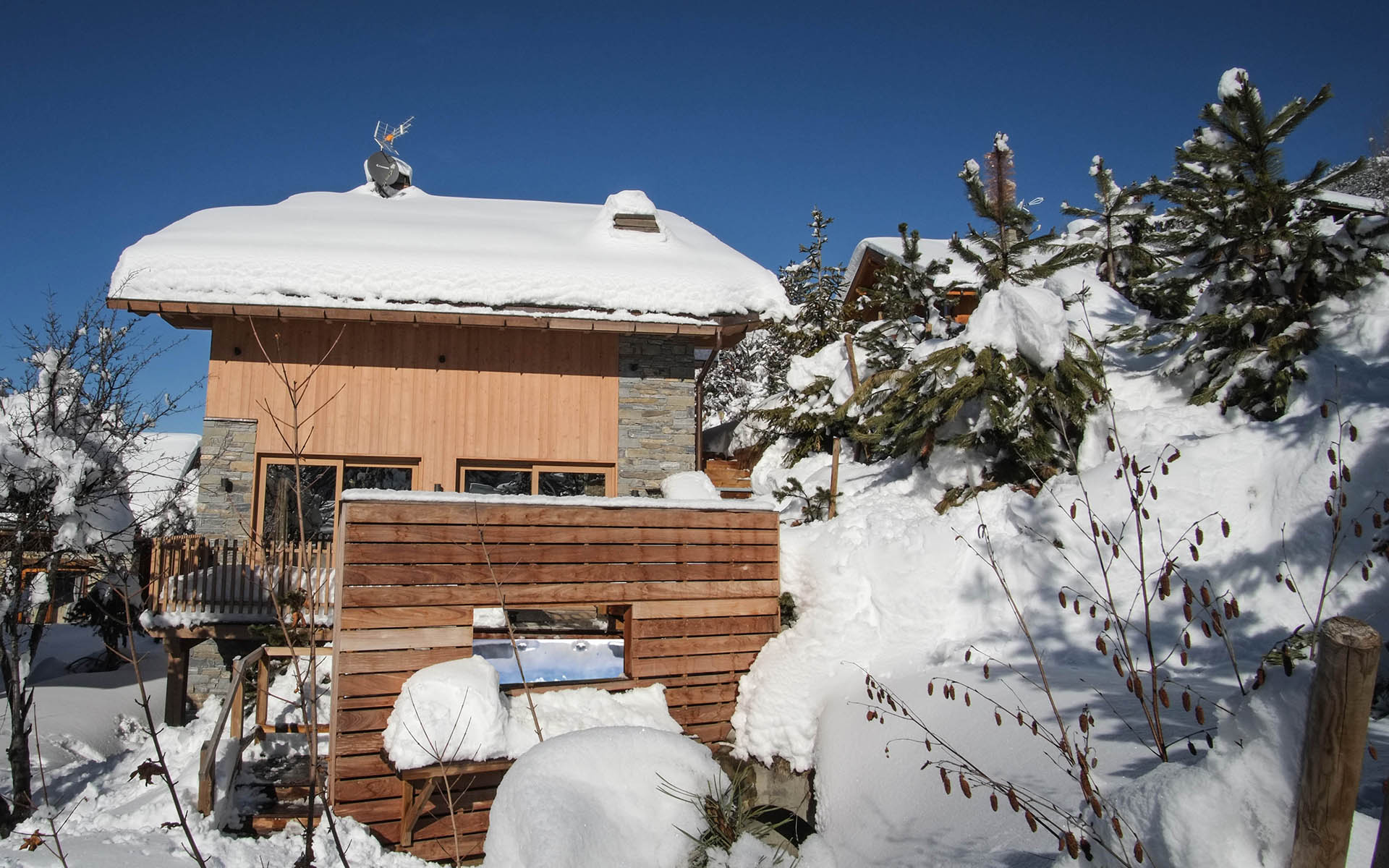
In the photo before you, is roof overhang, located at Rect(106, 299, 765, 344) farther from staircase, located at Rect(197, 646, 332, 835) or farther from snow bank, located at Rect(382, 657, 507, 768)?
snow bank, located at Rect(382, 657, 507, 768)

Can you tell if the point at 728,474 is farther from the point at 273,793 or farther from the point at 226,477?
the point at 273,793

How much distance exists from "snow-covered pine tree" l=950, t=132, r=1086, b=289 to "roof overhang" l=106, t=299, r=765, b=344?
3.21 m

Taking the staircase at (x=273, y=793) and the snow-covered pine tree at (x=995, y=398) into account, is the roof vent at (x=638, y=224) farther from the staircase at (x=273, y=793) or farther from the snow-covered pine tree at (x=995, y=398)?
the staircase at (x=273, y=793)

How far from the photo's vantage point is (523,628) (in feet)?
31.4

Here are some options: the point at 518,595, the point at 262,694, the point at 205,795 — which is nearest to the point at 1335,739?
the point at 518,595

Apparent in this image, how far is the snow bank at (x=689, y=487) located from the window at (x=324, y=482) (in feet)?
11.9

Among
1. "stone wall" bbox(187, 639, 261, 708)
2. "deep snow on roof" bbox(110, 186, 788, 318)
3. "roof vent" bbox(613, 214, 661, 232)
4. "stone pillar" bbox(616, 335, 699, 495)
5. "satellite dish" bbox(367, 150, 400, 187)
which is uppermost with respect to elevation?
"satellite dish" bbox(367, 150, 400, 187)

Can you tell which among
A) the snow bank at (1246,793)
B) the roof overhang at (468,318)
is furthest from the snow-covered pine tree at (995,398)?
the snow bank at (1246,793)

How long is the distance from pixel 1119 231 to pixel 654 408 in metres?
10.4

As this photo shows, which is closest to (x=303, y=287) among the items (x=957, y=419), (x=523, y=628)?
(x=523, y=628)

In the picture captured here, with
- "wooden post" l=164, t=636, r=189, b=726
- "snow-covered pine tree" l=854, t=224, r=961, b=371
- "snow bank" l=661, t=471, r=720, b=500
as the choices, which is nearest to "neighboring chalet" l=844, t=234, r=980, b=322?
"snow-covered pine tree" l=854, t=224, r=961, b=371

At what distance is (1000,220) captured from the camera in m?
10.8

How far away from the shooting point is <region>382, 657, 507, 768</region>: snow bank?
606cm

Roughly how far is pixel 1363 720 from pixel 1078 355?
8.49 metres
